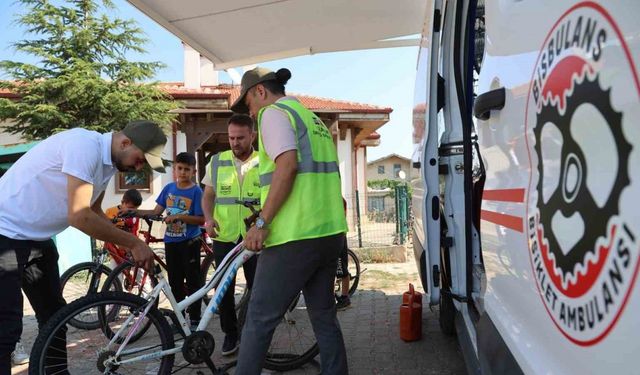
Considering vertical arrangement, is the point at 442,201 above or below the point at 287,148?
below

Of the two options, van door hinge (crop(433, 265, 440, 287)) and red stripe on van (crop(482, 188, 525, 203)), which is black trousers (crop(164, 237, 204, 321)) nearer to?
van door hinge (crop(433, 265, 440, 287))

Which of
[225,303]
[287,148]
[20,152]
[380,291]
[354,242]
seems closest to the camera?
[287,148]

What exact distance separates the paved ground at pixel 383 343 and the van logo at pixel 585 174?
2.69 metres

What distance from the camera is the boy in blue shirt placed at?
4375 mm

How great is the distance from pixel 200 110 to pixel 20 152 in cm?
902

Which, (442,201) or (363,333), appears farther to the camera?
(363,333)

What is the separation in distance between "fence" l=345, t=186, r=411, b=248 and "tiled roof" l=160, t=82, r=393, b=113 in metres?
5.68

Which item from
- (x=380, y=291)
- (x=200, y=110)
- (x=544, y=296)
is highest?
(x=200, y=110)

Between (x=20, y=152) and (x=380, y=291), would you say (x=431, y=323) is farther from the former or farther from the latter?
(x=20, y=152)

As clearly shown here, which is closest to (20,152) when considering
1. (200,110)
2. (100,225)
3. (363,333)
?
(100,225)

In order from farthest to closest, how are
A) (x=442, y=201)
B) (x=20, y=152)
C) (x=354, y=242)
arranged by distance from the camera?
1. (x=354, y=242)
2. (x=20, y=152)
3. (x=442, y=201)

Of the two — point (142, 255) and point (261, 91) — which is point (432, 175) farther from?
point (142, 255)

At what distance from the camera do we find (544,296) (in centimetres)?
107

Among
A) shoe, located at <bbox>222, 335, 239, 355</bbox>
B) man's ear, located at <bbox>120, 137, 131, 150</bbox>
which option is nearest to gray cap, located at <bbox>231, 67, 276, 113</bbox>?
man's ear, located at <bbox>120, 137, 131, 150</bbox>
